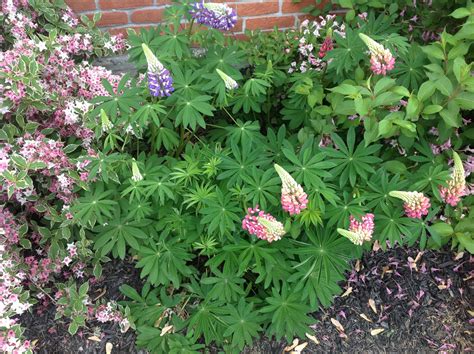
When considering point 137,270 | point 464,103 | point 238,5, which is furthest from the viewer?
point 238,5

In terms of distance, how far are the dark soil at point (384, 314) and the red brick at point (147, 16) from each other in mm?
1661

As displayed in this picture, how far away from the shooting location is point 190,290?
250cm

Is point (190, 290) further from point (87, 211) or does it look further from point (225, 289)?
point (87, 211)

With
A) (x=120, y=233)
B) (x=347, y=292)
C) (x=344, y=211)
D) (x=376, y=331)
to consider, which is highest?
(x=344, y=211)

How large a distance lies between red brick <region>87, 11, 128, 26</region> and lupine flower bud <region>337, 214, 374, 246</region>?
2124 millimetres

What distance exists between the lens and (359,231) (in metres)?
2.04

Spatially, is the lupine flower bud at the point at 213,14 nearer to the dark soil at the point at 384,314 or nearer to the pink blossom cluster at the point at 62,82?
the pink blossom cluster at the point at 62,82

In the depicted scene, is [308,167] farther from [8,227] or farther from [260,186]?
[8,227]

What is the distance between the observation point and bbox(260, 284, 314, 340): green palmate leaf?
7.59ft

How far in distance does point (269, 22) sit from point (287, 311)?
2.10 m

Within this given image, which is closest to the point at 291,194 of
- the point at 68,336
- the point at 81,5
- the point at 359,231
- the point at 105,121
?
the point at 359,231

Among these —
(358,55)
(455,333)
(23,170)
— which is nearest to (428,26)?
(358,55)

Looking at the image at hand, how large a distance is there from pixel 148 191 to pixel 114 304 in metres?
0.71

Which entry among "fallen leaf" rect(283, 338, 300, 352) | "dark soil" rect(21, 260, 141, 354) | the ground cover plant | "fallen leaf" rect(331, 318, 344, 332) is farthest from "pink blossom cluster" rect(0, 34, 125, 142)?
"fallen leaf" rect(331, 318, 344, 332)
